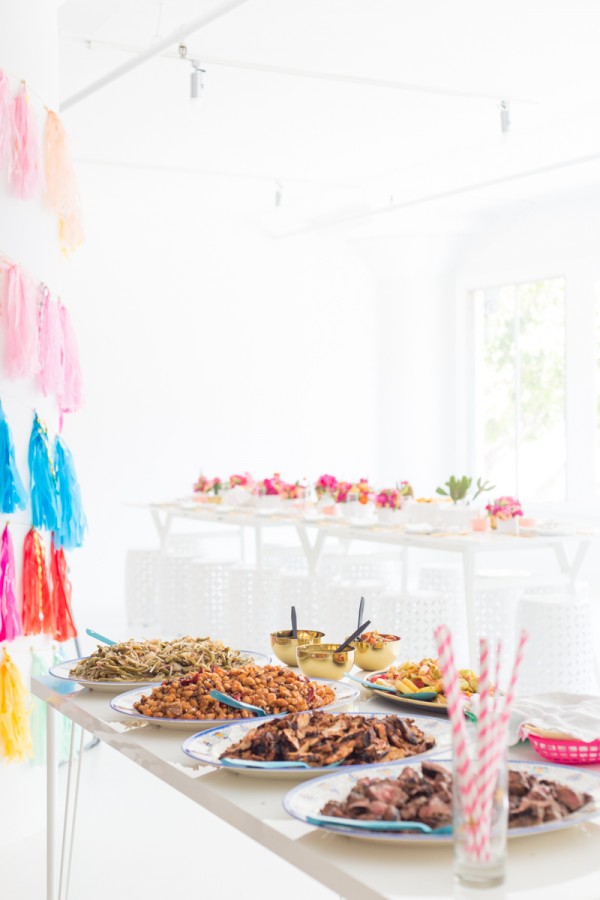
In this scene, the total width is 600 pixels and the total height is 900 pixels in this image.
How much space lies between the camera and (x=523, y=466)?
374 inches

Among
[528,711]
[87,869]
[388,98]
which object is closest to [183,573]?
[388,98]

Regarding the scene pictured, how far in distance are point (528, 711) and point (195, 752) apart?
543 mm

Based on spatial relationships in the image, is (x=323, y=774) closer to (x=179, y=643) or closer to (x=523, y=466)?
(x=179, y=643)

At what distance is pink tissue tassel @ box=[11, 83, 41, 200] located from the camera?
3.47m

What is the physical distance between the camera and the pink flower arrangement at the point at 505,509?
5.22 m

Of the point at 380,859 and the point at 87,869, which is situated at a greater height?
the point at 380,859

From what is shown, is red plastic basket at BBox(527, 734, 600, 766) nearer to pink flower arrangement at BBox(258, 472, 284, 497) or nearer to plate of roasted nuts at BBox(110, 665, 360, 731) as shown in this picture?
plate of roasted nuts at BBox(110, 665, 360, 731)

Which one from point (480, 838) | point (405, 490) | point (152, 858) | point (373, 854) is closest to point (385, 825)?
point (373, 854)

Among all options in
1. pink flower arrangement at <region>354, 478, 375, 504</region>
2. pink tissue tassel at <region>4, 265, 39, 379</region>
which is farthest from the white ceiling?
pink flower arrangement at <region>354, 478, 375, 504</region>

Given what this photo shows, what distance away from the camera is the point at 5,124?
341 centimetres

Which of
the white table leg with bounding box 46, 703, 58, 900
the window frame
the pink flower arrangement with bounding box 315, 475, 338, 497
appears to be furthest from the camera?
the window frame

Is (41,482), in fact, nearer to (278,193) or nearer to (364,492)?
(364,492)

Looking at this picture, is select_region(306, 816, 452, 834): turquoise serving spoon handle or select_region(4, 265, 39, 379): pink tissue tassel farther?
select_region(4, 265, 39, 379): pink tissue tassel

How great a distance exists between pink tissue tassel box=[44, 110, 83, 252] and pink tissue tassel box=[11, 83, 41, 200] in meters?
0.13
